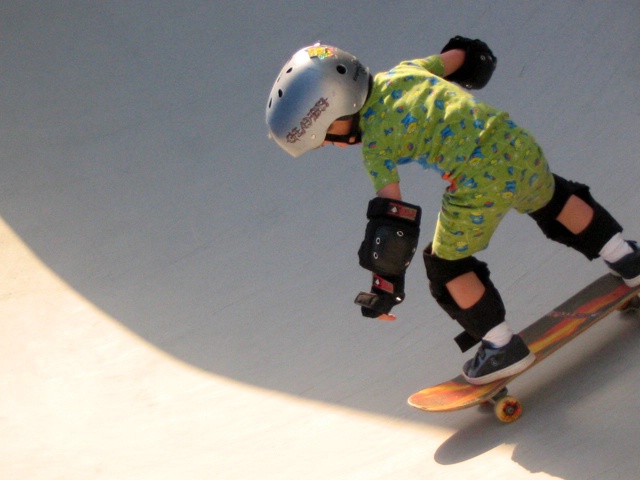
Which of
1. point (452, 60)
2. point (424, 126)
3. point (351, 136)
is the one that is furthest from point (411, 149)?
point (452, 60)

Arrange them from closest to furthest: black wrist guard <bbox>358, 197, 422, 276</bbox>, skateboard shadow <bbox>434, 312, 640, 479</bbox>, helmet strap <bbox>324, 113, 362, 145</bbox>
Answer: black wrist guard <bbox>358, 197, 422, 276</bbox> → skateboard shadow <bbox>434, 312, 640, 479</bbox> → helmet strap <bbox>324, 113, 362, 145</bbox>

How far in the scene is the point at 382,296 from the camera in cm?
248

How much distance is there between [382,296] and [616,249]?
97 cm

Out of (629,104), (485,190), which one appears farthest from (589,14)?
(485,190)

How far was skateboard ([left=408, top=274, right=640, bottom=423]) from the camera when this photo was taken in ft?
9.37

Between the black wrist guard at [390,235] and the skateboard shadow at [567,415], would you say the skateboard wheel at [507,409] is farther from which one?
the black wrist guard at [390,235]

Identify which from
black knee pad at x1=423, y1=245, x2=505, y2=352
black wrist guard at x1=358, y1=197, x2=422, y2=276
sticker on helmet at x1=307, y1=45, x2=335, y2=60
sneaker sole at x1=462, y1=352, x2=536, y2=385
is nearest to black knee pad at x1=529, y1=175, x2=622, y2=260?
black knee pad at x1=423, y1=245, x2=505, y2=352

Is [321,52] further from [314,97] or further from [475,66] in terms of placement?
[475,66]

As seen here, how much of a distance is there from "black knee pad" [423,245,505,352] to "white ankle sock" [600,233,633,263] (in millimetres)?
446

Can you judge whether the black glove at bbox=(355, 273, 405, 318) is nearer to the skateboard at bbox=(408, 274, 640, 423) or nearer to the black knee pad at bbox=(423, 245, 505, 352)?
the black knee pad at bbox=(423, 245, 505, 352)

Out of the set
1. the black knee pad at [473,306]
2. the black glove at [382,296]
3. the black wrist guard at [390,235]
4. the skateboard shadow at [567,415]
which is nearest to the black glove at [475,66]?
the black knee pad at [473,306]

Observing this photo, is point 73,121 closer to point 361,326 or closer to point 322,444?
point 361,326

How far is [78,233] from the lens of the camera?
4879 millimetres

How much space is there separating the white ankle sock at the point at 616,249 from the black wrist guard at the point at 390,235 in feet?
2.83
